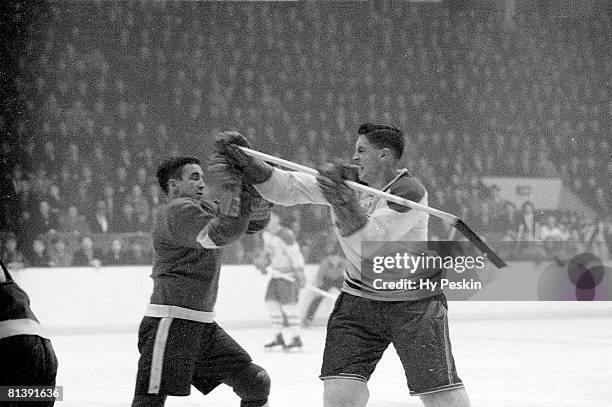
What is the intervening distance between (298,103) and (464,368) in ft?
18.3

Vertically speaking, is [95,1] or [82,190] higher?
[95,1]

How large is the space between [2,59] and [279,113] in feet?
9.38

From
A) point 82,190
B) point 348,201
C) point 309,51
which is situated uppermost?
point 309,51

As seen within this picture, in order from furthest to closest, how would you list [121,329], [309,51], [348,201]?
[309,51], [121,329], [348,201]

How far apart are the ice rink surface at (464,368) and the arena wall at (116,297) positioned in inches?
5.4

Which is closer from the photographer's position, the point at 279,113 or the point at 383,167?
the point at 383,167

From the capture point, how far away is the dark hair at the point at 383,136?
343 centimetres

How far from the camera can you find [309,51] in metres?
12.2

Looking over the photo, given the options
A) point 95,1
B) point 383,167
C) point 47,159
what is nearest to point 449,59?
point 95,1

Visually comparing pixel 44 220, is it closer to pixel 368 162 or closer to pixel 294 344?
pixel 294 344

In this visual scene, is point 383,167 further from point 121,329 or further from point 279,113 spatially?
point 279,113

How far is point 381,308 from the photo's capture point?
11.1ft

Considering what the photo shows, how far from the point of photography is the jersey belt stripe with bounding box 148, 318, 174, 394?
3.54 metres

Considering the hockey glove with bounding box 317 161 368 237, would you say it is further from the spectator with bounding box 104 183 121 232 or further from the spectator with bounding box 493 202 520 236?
the spectator with bounding box 493 202 520 236
